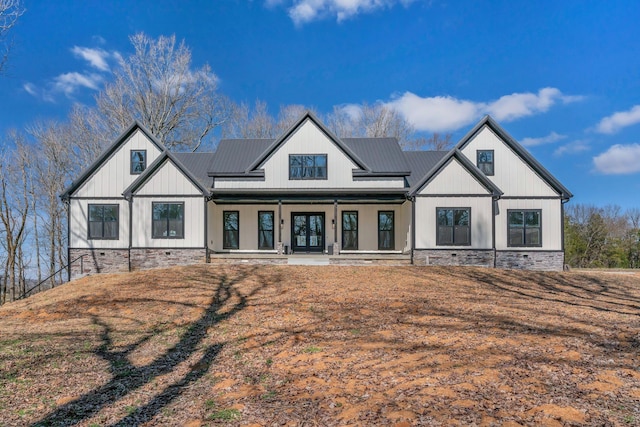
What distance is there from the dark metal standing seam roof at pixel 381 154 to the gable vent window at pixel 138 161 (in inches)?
407

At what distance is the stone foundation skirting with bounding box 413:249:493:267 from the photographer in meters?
17.3

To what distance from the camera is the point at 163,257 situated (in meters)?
17.7

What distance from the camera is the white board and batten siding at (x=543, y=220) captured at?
60.0ft

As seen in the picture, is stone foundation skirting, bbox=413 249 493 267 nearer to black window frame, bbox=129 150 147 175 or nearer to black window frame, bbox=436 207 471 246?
black window frame, bbox=436 207 471 246

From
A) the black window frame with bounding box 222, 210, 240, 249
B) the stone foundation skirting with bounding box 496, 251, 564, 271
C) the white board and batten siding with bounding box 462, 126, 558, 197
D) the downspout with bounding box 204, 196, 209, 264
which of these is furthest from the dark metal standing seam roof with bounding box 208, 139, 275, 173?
the stone foundation skirting with bounding box 496, 251, 564, 271

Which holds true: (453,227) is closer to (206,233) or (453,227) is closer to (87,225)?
(206,233)

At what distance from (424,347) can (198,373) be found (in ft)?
12.0

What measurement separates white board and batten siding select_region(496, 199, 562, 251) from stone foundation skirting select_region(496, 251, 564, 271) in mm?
226

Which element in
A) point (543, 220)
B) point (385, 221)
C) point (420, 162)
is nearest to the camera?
point (543, 220)

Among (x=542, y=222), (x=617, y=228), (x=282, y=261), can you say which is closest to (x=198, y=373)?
(x=282, y=261)

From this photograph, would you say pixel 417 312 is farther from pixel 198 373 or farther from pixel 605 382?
pixel 198 373

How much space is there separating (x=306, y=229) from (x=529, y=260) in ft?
34.4

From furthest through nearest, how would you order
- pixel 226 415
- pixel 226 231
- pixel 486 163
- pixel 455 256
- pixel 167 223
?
1. pixel 226 231
2. pixel 486 163
3. pixel 167 223
4. pixel 455 256
5. pixel 226 415

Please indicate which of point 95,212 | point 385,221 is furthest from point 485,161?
point 95,212
